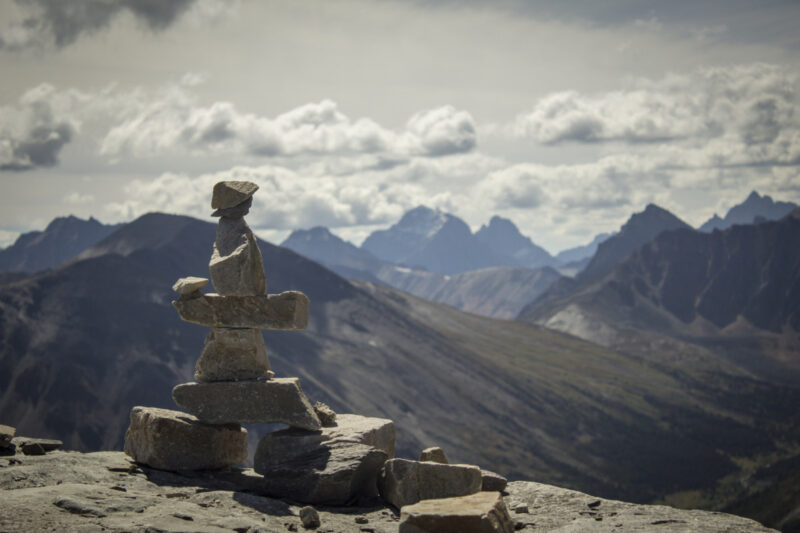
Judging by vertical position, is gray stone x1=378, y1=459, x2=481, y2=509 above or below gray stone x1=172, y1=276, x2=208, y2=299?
below

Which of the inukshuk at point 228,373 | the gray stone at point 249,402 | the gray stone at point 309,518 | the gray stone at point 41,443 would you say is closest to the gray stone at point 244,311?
the inukshuk at point 228,373

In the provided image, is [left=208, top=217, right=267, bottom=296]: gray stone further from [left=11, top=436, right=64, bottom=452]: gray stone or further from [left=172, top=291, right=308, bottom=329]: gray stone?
[left=11, top=436, right=64, bottom=452]: gray stone

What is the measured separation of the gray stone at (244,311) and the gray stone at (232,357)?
0.43 meters

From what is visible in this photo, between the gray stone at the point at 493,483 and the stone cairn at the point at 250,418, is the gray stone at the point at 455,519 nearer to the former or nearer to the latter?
the stone cairn at the point at 250,418

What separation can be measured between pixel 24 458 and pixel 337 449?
9553mm

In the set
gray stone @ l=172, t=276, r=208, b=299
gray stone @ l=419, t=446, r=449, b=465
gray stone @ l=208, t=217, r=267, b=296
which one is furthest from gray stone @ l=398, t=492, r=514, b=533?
gray stone @ l=172, t=276, r=208, b=299

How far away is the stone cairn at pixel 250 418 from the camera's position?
20828 millimetres

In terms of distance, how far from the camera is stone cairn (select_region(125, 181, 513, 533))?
20.8 meters

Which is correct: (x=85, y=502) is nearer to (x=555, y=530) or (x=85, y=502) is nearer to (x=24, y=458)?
(x=24, y=458)

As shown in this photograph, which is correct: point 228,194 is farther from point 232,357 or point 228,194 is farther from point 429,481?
point 429,481

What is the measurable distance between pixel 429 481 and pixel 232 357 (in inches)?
308

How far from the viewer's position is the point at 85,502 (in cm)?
1686

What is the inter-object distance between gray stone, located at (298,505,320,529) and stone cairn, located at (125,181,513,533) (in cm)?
234

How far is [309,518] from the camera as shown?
17.9 meters
